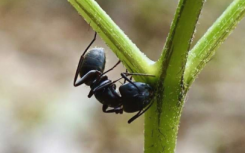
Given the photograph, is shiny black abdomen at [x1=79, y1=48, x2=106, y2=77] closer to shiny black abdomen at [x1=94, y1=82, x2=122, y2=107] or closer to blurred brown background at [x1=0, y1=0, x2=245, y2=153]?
shiny black abdomen at [x1=94, y1=82, x2=122, y2=107]

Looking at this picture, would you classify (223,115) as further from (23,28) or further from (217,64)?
(23,28)

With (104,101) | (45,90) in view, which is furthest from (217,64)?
(104,101)

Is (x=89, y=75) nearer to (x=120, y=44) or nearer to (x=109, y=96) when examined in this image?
(x=109, y=96)

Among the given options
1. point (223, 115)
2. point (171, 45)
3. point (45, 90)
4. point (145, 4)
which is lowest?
point (223, 115)

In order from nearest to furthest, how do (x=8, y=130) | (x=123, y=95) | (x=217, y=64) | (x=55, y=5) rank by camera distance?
(x=123, y=95) < (x=8, y=130) < (x=217, y=64) < (x=55, y=5)

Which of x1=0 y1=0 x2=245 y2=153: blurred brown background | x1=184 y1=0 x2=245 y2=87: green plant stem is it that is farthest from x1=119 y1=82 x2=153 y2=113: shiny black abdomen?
x1=0 y1=0 x2=245 y2=153: blurred brown background

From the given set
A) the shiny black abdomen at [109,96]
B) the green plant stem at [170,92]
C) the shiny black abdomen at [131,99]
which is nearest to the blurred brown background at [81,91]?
the shiny black abdomen at [109,96]

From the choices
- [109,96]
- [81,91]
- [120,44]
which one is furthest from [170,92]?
[81,91]
